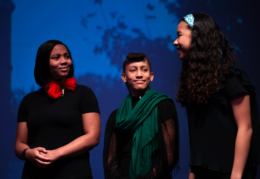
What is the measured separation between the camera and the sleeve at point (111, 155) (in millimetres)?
1618

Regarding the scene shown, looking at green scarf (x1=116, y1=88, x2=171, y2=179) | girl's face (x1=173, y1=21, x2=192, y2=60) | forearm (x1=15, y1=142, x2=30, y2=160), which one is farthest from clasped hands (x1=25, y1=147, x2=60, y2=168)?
girl's face (x1=173, y1=21, x2=192, y2=60)

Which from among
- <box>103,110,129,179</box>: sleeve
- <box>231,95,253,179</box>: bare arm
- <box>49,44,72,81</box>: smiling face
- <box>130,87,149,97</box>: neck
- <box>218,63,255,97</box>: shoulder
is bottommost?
<box>103,110,129,179</box>: sleeve

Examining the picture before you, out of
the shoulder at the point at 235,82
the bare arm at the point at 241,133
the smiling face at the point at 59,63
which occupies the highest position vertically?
the smiling face at the point at 59,63

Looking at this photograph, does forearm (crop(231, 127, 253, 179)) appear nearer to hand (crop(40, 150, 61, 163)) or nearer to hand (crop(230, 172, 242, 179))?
hand (crop(230, 172, 242, 179))

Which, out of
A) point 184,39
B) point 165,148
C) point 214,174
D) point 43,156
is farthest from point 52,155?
point 184,39

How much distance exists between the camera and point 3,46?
3045 mm

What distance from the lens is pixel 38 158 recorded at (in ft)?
5.05

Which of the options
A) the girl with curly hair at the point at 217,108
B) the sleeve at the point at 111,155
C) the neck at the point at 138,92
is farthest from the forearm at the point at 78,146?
the girl with curly hair at the point at 217,108

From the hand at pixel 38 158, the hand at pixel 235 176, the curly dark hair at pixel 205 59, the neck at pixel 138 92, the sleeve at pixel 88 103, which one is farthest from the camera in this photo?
the neck at pixel 138 92

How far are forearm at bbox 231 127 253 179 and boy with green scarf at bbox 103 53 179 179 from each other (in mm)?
449

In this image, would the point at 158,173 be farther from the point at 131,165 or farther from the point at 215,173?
the point at 215,173

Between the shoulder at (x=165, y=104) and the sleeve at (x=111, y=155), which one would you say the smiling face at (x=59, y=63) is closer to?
the sleeve at (x=111, y=155)

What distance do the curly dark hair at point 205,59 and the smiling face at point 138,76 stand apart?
0.41 m

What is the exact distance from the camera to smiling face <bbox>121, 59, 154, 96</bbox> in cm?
176
